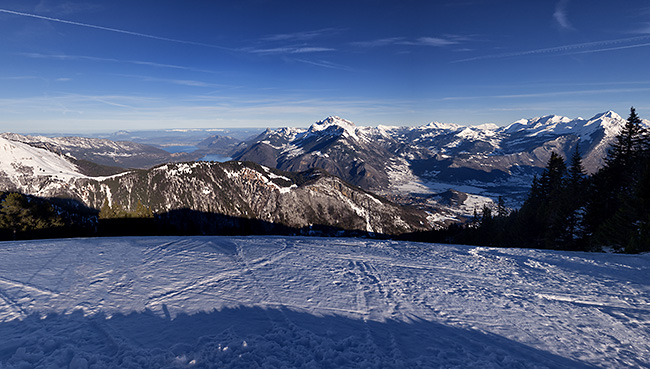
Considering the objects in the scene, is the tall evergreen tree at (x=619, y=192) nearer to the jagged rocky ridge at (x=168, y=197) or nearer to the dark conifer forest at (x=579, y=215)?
the dark conifer forest at (x=579, y=215)

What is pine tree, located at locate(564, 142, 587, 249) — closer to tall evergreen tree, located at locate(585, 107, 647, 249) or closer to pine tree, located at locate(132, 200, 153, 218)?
tall evergreen tree, located at locate(585, 107, 647, 249)

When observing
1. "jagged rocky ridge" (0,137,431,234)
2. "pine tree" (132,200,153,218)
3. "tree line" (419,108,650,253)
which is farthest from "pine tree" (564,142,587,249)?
"jagged rocky ridge" (0,137,431,234)

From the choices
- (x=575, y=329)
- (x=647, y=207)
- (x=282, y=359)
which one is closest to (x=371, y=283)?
(x=282, y=359)


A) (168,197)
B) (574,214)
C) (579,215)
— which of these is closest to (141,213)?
(574,214)

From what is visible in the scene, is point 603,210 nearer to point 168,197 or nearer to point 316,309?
point 316,309

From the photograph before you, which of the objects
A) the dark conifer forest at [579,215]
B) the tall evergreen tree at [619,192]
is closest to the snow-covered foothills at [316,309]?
the tall evergreen tree at [619,192]

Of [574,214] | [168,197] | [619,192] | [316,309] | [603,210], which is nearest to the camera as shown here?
[316,309]

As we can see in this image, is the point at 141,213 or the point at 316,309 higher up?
the point at 316,309
